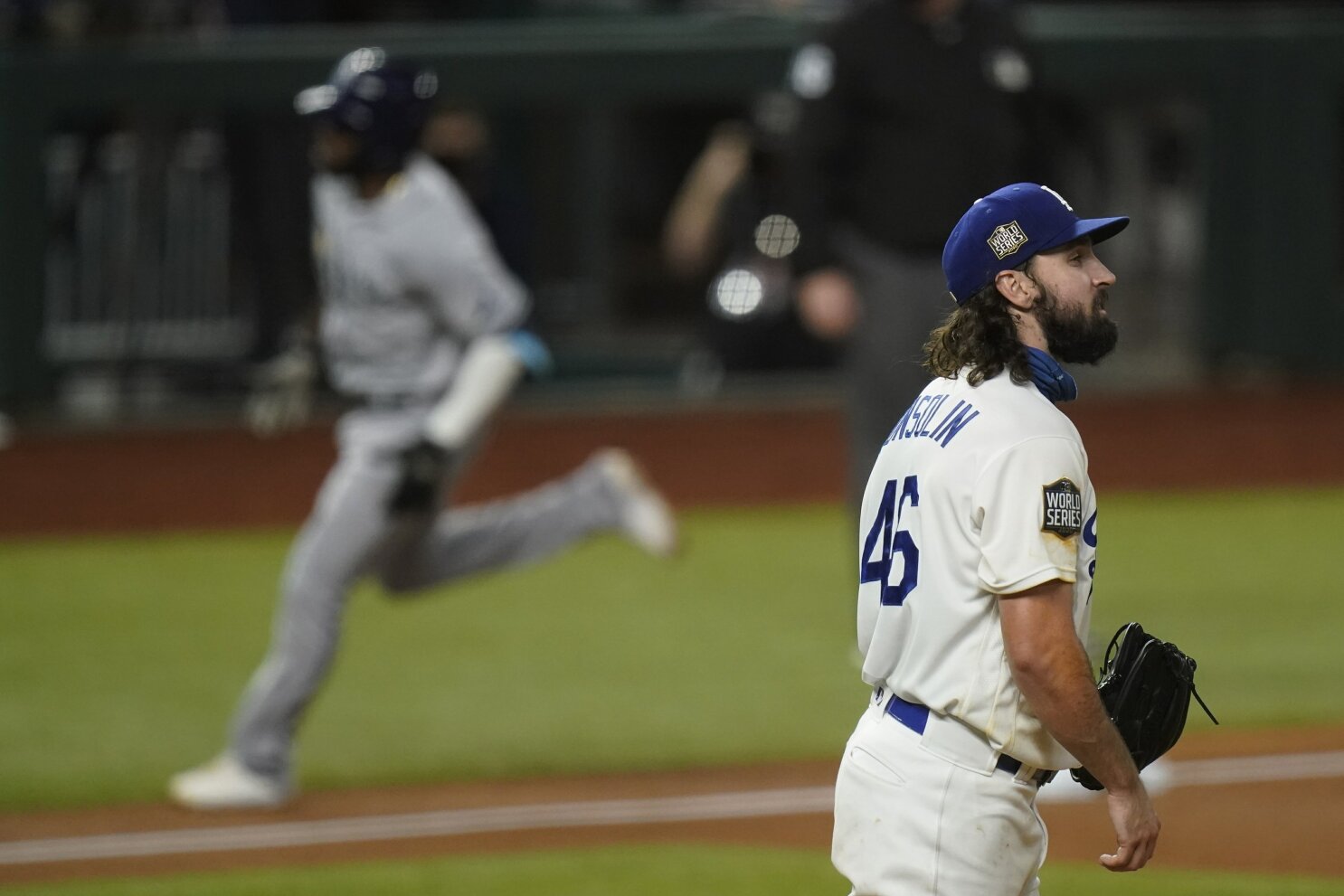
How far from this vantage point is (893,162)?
697 centimetres

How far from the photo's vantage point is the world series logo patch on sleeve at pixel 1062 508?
2996mm

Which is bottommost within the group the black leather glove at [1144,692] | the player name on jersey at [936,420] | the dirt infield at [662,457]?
the dirt infield at [662,457]

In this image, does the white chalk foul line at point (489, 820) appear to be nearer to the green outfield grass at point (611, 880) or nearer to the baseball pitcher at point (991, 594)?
the green outfield grass at point (611, 880)

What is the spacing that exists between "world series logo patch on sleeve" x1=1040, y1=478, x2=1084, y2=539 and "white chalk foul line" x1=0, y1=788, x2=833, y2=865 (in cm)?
313

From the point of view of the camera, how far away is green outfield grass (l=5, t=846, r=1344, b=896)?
17.1ft

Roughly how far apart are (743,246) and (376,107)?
5.59 m

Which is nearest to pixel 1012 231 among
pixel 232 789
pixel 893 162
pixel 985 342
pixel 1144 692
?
pixel 985 342

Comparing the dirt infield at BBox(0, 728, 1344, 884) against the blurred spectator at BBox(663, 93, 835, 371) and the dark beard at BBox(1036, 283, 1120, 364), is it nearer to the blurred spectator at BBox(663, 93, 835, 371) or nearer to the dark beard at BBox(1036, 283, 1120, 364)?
the dark beard at BBox(1036, 283, 1120, 364)

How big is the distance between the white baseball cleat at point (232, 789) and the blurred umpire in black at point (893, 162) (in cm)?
236

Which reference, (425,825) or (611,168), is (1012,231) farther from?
(611,168)

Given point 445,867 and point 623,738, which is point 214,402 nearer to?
point 623,738

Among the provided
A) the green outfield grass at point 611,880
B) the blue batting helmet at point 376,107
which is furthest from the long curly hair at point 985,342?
the blue batting helmet at point 376,107

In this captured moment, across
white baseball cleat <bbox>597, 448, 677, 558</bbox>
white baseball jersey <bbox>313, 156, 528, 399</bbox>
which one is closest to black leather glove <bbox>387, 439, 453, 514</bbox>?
white baseball jersey <bbox>313, 156, 528, 399</bbox>

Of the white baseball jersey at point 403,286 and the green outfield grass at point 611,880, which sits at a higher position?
the white baseball jersey at point 403,286
